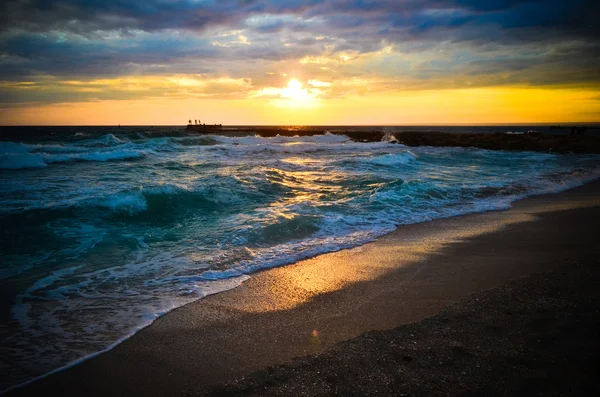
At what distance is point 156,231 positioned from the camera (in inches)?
328

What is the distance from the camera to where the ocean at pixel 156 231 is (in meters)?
4.16

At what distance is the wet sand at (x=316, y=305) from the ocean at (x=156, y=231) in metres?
0.37

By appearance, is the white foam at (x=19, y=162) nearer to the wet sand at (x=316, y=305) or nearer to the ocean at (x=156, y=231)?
the ocean at (x=156, y=231)

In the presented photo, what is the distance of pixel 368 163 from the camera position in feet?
71.1

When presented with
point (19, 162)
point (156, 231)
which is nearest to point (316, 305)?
point (156, 231)

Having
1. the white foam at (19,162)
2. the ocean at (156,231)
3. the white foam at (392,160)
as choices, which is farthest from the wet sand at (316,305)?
the white foam at (19,162)

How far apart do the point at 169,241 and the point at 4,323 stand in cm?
353

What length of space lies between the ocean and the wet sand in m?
0.37

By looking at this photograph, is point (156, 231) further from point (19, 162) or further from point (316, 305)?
point (19, 162)

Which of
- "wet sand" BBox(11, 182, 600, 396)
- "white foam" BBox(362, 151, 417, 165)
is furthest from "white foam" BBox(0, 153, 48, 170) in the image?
"wet sand" BBox(11, 182, 600, 396)

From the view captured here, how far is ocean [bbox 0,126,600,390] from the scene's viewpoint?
416 cm

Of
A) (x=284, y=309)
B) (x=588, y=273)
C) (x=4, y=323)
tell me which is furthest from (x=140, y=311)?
(x=588, y=273)

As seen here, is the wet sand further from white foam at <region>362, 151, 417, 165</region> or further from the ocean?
white foam at <region>362, 151, 417, 165</region>

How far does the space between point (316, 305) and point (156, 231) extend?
553 centimetres
